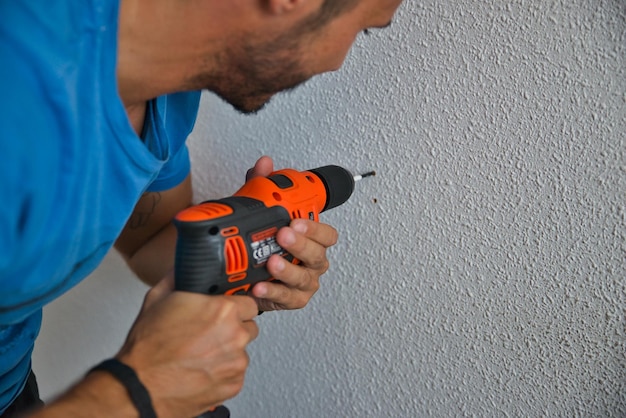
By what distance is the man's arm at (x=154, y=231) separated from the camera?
2.88 ft

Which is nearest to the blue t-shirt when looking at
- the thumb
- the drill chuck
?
the thumb

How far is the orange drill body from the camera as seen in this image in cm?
55

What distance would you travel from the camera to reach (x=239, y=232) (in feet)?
1.89

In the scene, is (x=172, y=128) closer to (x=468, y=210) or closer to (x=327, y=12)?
(x=327, y=12)

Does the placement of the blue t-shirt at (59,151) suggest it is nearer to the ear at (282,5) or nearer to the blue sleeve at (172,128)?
the blue sleeve at (172,128)

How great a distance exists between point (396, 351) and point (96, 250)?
1.50 feet

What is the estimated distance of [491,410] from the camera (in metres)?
0.74

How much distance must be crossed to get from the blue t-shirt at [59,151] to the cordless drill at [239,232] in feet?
0.36

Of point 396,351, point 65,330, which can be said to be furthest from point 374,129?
point 65,330

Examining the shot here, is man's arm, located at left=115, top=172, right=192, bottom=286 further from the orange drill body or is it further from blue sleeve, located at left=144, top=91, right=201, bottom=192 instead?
the orange drill body

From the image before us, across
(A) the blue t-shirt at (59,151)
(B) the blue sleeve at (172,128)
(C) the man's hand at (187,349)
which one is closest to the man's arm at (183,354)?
(C) the man's hand at (187,349)

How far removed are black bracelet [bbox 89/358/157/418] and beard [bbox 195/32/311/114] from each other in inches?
12.7

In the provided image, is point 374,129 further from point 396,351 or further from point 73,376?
point 73,376

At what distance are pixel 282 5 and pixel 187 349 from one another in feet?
1.18
